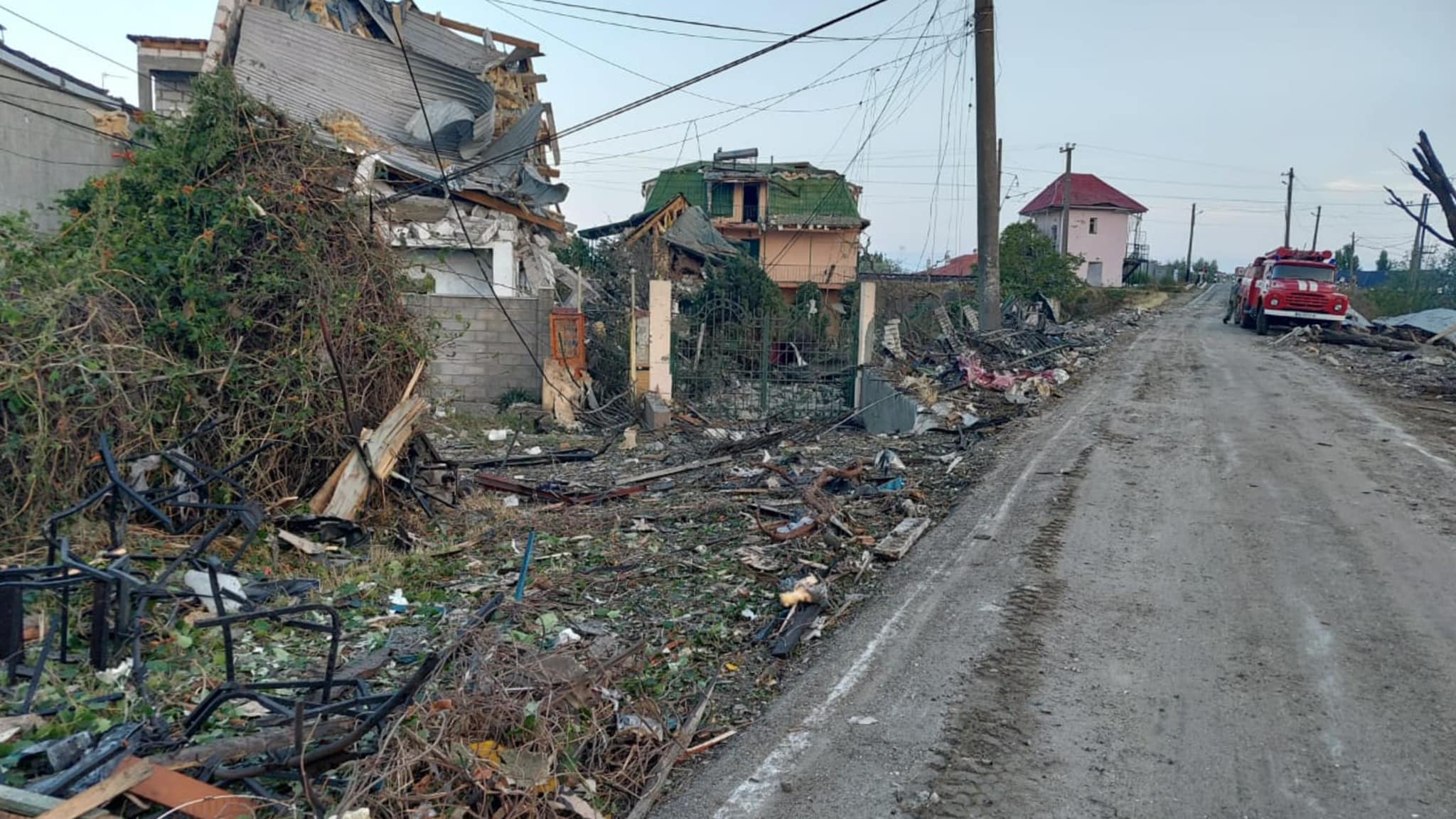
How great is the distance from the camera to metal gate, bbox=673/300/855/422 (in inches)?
543

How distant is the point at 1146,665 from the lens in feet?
15.2

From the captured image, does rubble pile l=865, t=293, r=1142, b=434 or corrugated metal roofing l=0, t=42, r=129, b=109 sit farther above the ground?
corrugated metal roofing l=0, t=42, r=129, b=109

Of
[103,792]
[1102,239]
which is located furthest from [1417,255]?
[103,792]

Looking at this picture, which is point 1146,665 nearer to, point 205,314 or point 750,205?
point 205,314

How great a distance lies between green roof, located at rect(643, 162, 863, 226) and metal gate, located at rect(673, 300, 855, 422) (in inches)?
1011

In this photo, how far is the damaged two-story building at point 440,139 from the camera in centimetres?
1472

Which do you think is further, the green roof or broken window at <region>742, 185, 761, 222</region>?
broken window at <region>742, 185, 761, 222</region>

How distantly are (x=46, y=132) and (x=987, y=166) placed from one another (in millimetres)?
17291

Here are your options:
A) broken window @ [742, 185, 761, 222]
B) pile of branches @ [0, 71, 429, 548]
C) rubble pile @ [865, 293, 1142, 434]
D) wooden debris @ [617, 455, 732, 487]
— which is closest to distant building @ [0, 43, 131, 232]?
pile of branches @ [0, 71, 429, 548]

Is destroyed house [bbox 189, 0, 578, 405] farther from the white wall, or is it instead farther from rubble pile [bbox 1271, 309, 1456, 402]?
the white wall

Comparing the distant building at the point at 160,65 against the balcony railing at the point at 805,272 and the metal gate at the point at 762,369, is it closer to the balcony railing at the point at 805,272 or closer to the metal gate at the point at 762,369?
the metal gate at the point at 762,369

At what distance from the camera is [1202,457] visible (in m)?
8.98

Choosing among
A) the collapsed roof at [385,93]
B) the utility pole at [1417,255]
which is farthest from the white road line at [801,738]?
the utility pole at [1417,255]

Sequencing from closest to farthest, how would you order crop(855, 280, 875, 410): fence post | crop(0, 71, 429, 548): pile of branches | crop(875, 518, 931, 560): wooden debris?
crop(0, 71, 429, 548): pile of branches, crop(875, 518, 931, 560): wooden debris, crop(855, 280, 875, 410): fence post
